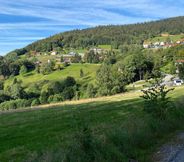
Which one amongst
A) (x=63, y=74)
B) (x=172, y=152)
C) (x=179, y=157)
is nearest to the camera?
(x=179, y=157)

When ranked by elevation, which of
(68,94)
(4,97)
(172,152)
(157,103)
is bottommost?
(4,97)

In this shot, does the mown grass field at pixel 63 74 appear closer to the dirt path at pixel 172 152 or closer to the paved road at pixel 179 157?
the dirt path at pixel 172 152

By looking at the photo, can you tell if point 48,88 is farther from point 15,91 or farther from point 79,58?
point 79,58

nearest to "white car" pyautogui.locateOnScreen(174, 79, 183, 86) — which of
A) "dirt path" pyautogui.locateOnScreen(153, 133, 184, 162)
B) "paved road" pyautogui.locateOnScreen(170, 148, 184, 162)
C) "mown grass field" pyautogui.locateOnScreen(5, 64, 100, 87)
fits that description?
"mown grass field" pyautogui.locateOnScreen(5, 64, 100, 87)

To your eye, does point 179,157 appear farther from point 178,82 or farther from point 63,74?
point 63,74

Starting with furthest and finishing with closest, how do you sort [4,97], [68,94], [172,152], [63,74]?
[63,74], [4,97], [68,94], [172,152]

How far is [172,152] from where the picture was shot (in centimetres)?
1109

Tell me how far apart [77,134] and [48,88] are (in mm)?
103360

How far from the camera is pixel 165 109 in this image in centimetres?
1546

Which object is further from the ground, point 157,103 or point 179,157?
point 157,103

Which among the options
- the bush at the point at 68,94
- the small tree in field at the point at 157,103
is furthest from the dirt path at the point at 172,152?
the bush at the point at 68,94

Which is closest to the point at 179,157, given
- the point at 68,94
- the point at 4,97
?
the point at 68,94

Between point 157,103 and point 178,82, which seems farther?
point 178,82

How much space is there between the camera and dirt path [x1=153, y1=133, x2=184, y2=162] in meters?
10.3
